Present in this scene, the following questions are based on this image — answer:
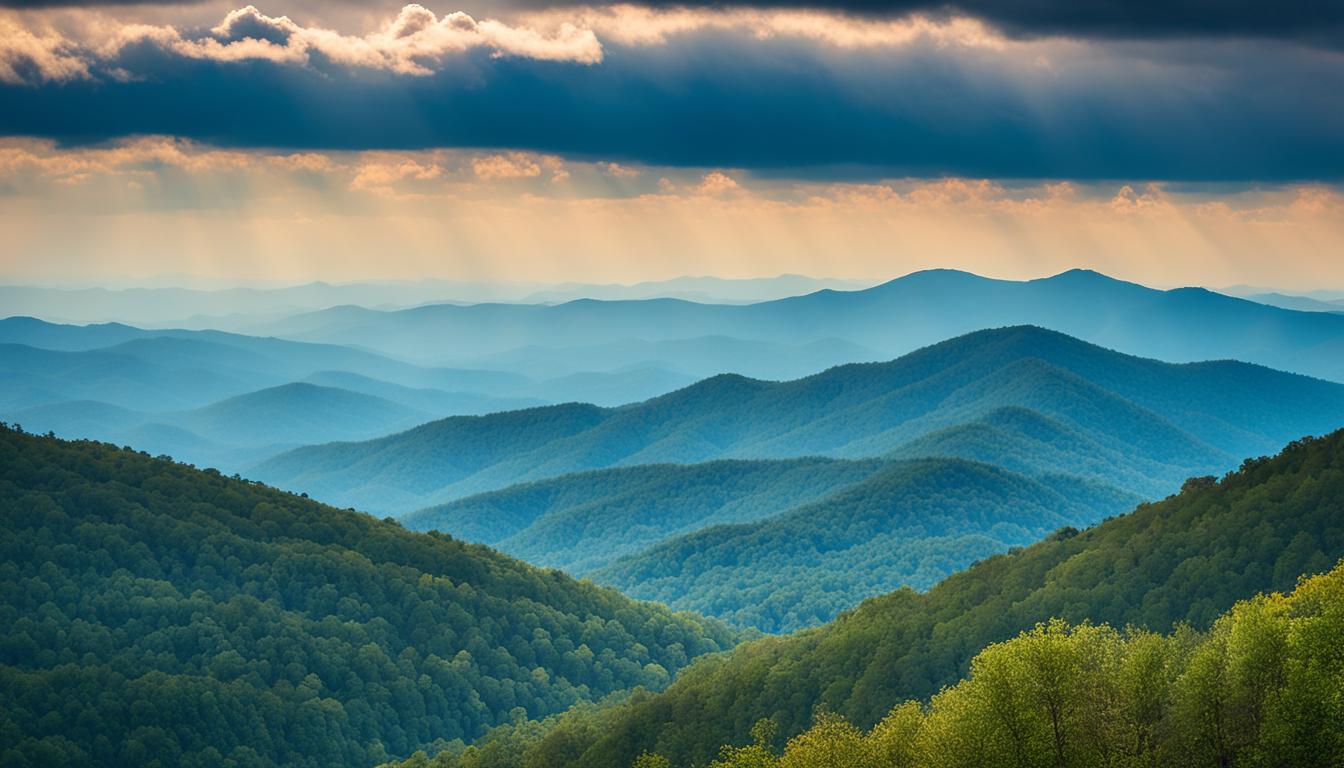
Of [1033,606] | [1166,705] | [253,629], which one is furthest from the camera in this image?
[253,629]

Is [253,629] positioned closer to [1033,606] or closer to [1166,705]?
[1033,606]

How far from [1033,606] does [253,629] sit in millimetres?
90838

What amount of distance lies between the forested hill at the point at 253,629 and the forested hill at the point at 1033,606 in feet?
121

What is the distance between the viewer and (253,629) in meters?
161

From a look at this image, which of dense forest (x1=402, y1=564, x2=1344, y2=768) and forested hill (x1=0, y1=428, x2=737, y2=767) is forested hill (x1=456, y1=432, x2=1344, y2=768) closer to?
forested hill (x1=0, y1=428, x2=737, y2=767)

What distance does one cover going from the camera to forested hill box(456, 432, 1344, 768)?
109500 millimetres

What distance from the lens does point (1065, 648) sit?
53.0 meters

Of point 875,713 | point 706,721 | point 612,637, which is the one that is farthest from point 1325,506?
point 612,637

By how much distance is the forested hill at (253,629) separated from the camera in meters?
136

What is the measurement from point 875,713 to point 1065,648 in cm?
6012

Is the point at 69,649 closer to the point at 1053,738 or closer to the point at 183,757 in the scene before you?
the point at 183,757

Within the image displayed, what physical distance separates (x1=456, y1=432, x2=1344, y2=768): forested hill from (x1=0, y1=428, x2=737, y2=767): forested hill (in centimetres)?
3684

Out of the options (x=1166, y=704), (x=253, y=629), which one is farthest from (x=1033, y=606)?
(x=253, y=629)

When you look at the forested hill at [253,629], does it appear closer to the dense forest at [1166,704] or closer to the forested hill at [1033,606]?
the forested hill at [1033,606]
